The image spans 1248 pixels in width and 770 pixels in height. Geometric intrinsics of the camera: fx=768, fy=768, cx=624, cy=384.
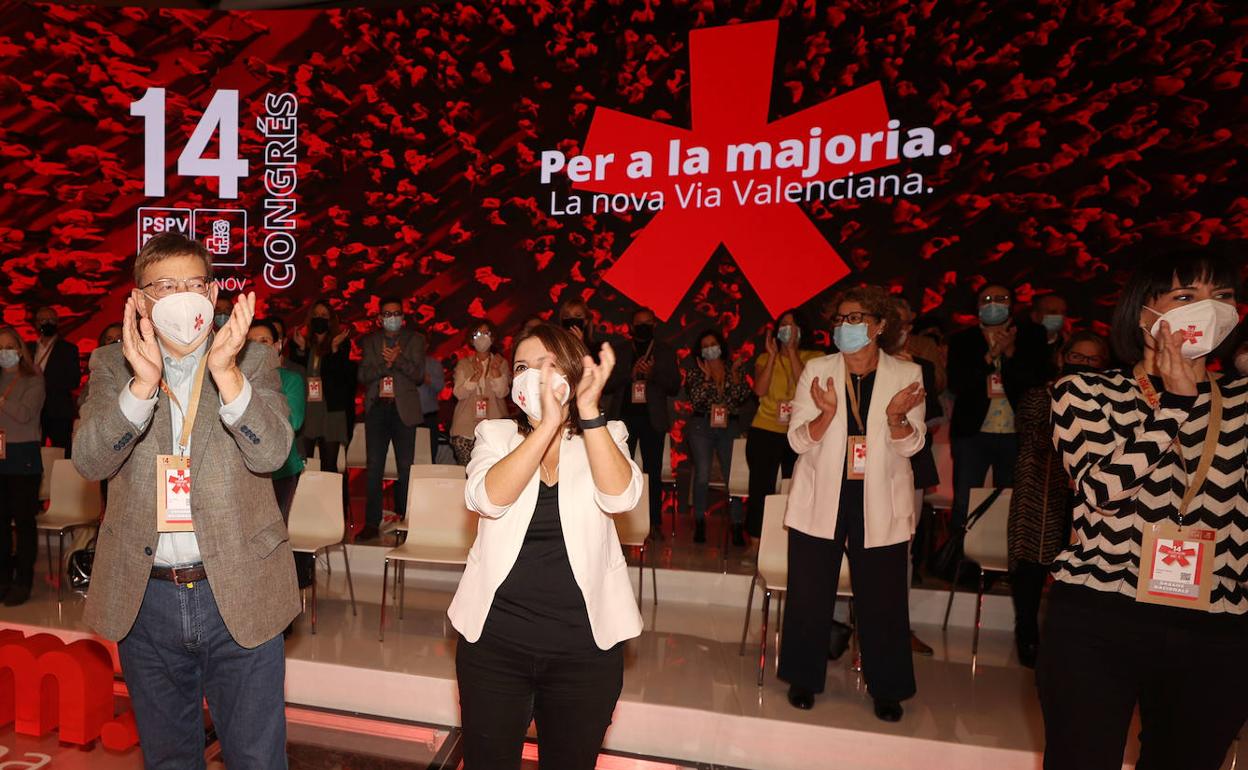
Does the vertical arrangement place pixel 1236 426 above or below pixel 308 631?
above

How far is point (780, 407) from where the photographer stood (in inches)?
197

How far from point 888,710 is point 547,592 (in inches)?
82.0

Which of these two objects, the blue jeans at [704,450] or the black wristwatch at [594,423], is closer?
the black wristwatch at [594,423]

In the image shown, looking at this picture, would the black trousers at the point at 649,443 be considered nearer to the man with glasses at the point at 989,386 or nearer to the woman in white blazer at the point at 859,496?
the man with glasses at the point at 989,386

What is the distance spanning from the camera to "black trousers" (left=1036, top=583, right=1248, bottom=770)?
1604mm

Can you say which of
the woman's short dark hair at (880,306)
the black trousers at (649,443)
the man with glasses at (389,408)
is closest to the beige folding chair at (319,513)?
the man with glasses at (389,408)

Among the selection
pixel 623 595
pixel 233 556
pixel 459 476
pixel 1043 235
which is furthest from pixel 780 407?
pixel 233 556

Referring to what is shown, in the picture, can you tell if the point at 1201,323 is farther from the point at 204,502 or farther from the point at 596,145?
the point at 596,145

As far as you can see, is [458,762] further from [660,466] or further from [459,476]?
[660,466]

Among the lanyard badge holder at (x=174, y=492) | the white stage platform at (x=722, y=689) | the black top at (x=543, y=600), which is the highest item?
the lanyard badge holder at (x=174, y=492)

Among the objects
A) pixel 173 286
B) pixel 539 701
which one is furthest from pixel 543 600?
pixel 173 286

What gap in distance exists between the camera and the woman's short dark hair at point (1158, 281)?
5.47 feet

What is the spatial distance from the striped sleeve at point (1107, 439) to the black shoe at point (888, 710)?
1837 millimetres

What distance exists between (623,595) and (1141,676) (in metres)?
1.15
